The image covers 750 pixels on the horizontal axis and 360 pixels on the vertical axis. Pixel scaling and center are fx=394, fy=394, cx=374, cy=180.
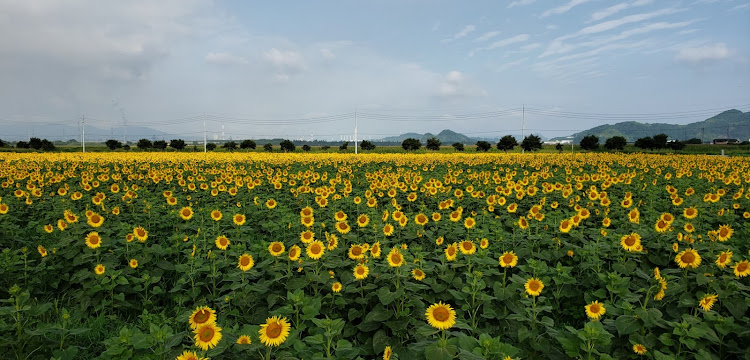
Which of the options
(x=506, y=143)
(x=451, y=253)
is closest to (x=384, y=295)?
(x=451, y=253)

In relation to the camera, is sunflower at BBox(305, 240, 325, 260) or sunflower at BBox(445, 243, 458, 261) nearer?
sunflower at BBox(305, 240, 325, 260)

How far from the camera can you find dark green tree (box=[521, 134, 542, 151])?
59.0 metres

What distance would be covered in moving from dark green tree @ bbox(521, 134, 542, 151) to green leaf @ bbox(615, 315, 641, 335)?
5816 cm

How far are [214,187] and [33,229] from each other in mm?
3623

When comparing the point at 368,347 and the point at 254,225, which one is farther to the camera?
the point at 254,225

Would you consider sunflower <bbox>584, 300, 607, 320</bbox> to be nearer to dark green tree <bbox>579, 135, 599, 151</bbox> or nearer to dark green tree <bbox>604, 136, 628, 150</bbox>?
dark green tree <bbox>604, 136, 628, 150</bbox>

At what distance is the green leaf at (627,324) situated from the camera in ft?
10.4

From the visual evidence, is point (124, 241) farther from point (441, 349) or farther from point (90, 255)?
point (441, 349)

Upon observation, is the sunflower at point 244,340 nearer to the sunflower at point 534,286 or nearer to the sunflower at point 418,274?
the sunflower at point 418,274

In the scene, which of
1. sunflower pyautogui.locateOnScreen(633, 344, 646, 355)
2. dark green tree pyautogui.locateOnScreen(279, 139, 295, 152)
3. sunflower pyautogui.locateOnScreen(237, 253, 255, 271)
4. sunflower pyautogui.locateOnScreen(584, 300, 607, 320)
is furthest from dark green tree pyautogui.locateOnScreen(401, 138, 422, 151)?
sunflower pyautogui.locateOnScreen(633, 344, 646, 355)

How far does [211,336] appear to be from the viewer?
2666mm

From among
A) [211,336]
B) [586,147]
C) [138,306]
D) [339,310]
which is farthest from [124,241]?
[586,147]

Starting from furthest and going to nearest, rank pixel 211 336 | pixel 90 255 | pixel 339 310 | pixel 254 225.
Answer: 1. pixel 254 225
2. pixel 90 255
3. pixel 339 310
4. pixel 211 336

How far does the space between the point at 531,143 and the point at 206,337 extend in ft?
212
